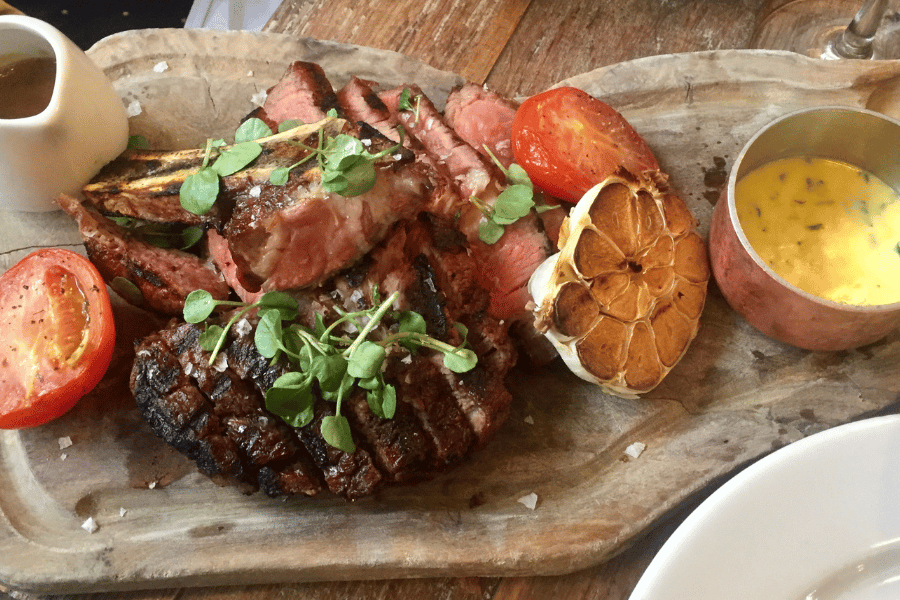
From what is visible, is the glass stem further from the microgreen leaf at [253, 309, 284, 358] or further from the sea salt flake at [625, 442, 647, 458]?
the microgreen leaf at [253, 309, 284, 358]

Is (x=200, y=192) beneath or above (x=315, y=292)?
above

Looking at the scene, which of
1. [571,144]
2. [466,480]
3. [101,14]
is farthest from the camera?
[101,14]

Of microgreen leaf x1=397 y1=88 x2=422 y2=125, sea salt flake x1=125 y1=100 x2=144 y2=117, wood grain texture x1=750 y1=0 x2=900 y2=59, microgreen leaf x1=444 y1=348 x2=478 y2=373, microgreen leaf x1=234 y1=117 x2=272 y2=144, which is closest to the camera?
microgreen leaf x1=444 y1=348 x2=478 y2=373

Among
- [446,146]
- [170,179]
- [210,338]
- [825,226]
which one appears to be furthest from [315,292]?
[825,226]

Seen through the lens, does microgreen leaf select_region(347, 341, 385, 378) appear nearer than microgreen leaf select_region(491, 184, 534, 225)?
Yes

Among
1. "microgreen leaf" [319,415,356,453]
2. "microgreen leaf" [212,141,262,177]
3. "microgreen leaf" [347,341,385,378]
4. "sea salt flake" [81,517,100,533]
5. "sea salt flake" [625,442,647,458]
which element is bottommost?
"sea salt flake" [81,517,100,533]

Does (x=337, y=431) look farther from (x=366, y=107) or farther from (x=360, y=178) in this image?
(x=366, y=107)

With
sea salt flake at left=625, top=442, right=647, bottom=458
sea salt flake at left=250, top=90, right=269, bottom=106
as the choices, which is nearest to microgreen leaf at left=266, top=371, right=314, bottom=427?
sea salt flake at left=625, top=442, right=647, bottom=458
